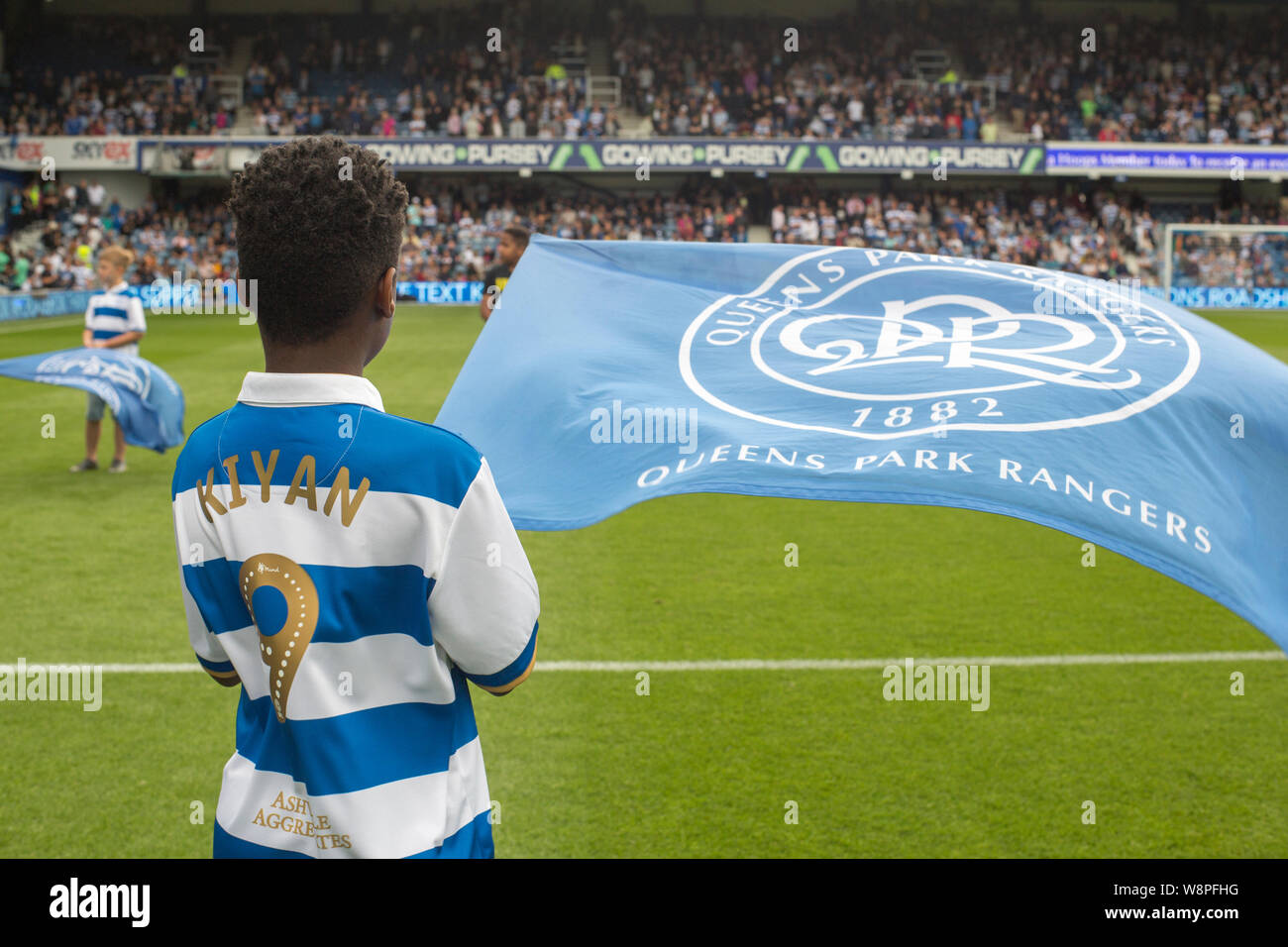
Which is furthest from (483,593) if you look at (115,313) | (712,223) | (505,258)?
(712,223)

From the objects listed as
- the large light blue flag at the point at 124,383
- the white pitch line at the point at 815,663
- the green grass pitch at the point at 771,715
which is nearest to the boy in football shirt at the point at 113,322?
the large light blue flag at the point at 124,383

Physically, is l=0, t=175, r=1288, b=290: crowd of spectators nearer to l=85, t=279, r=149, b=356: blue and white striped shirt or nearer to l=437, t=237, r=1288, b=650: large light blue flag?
l=85, t=279, r=149, b=356: blue and white striped shirt

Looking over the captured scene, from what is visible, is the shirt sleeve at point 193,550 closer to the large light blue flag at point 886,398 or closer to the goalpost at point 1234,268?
the large light blue flag at point 886,398

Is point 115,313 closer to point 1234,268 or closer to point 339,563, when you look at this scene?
point 339,563

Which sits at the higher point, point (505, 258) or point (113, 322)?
point (505, 258)

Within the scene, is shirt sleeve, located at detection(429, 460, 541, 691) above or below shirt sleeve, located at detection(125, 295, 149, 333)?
above

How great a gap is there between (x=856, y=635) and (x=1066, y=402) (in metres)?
3.17

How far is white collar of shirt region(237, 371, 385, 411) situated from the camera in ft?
5.43

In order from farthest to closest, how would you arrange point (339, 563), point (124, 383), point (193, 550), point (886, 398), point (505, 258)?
1. point (505, 258)
2. point (124, 383)
3. point (886, 398)
4. point (193, 550)
5. point (339, 563)

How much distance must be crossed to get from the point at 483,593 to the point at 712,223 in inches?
1332

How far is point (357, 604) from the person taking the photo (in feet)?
5.24

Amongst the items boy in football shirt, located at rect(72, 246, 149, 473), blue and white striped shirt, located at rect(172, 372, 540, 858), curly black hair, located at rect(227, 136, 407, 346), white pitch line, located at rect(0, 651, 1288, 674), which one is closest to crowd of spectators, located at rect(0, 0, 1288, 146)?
boy in football shirt, located at rect(72, 246, 149, 473)

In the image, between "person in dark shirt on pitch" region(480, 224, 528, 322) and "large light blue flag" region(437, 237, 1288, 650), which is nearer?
"large light blue flag" region(437, 237, 1288, 650)
